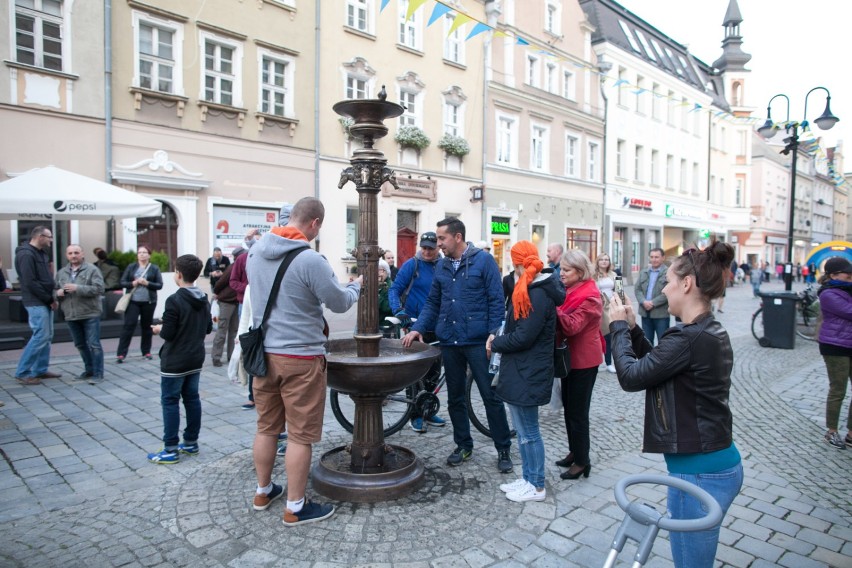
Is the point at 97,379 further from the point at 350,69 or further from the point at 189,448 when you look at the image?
the point at 350,69

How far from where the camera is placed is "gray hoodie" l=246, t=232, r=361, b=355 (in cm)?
343

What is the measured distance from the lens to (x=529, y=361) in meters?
3.92

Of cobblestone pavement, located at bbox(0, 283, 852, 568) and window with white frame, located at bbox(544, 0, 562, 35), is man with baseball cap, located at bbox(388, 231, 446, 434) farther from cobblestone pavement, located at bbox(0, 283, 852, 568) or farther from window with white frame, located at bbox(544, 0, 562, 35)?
window with white frame, located at bbox(544, 0, 562, 35)

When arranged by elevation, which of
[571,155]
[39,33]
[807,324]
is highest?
[571,155]

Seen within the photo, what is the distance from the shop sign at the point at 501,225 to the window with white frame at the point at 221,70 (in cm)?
1052

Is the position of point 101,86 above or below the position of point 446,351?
above

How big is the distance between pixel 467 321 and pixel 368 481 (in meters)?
1.40

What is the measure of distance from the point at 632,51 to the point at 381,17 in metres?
16.6

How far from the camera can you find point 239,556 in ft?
10.4

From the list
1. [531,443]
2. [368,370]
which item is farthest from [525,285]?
[368,370]

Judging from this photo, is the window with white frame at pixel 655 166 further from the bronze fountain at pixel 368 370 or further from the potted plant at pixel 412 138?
the bronze fountain at pixel 368 370

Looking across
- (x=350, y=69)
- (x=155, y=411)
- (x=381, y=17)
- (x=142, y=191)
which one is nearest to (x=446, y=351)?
(x=155, y=411)

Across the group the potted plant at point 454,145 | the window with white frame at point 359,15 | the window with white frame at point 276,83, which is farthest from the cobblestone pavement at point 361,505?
the potted plant at point 454,145

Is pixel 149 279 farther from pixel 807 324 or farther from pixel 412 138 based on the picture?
pixel 807 324
